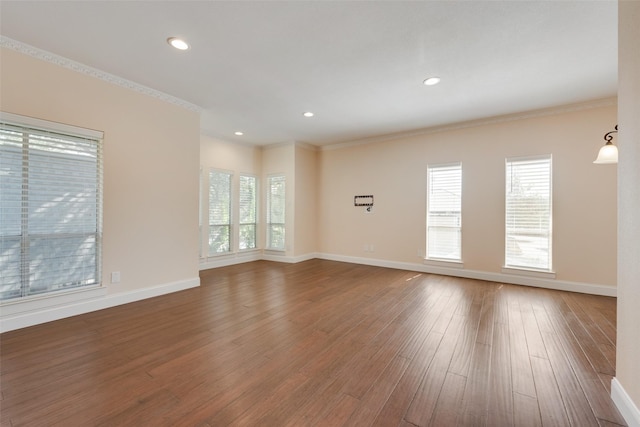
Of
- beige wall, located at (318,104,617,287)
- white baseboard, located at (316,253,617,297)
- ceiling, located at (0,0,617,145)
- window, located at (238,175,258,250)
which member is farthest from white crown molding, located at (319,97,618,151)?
white baseboard, located at (316,253,617,297)

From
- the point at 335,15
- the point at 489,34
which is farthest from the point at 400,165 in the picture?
the point at 335,15

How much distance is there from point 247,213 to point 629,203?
244 inches

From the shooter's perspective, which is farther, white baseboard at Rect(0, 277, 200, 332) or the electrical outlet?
the electrical outlet

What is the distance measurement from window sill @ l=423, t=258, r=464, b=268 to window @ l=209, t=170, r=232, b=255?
436 centimetres

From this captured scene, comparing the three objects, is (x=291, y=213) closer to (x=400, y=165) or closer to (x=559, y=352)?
(x=400, y=165)

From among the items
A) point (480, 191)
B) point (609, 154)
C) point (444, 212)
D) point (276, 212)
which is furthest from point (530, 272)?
point (276, 212)

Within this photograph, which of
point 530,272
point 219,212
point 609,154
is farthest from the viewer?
point 219,212

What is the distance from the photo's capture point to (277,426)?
4.88ft

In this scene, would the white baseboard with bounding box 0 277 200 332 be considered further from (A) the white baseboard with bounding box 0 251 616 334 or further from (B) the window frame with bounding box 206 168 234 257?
(B) the window frame with bounding box 206 168 234 257

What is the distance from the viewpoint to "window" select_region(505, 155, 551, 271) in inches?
170

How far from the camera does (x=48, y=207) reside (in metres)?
2.87

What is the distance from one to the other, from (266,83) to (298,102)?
2.38 ft

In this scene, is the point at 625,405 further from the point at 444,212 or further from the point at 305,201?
the point at 305,201

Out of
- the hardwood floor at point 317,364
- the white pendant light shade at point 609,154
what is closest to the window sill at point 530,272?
the hardwood floor at point 317,364
